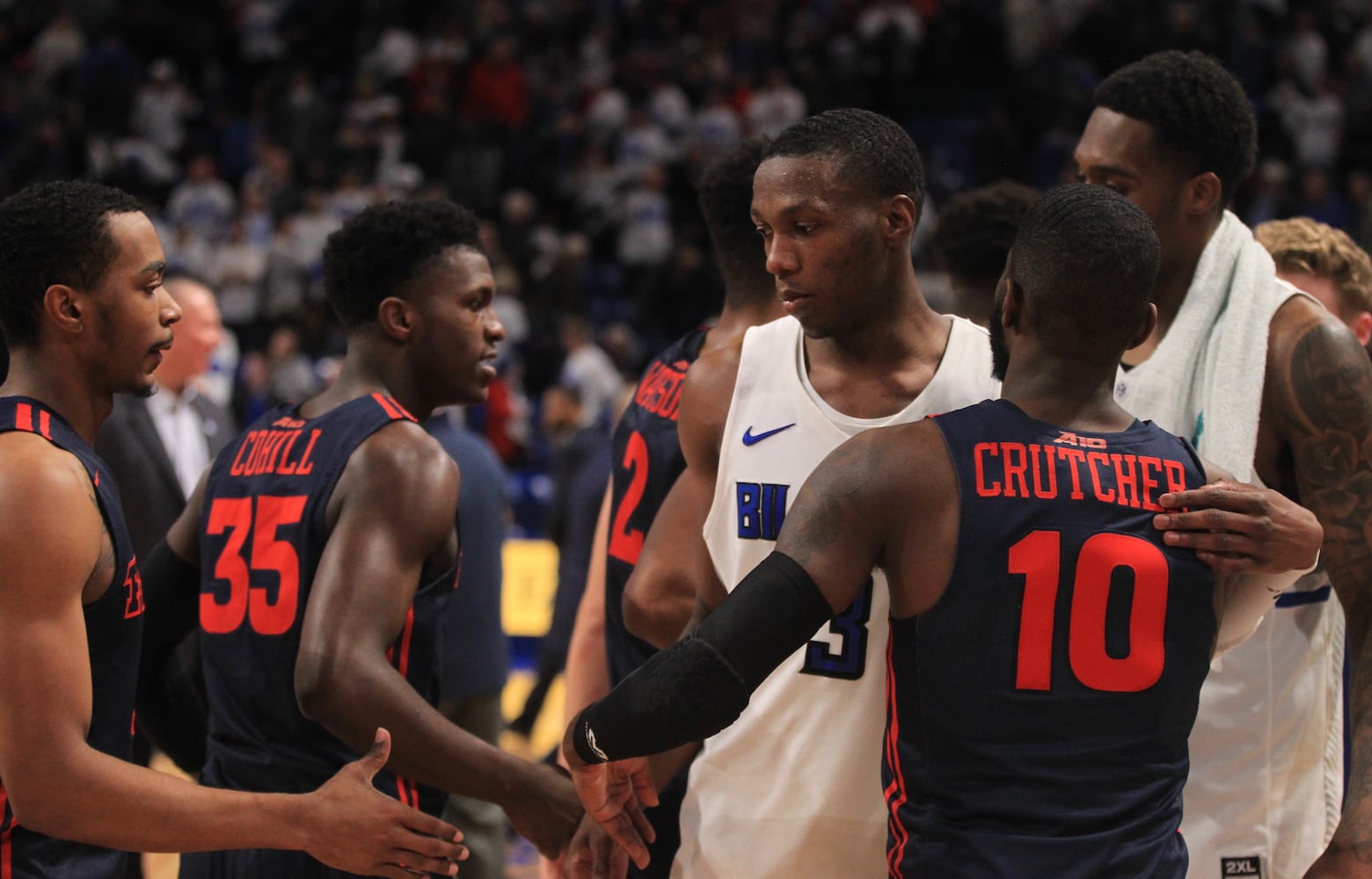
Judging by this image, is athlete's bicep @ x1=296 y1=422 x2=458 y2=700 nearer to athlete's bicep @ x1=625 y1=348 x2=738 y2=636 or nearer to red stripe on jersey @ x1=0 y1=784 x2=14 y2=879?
athlete's bicep @ x1=625 y1=348 x2=738 y2=636

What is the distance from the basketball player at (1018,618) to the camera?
7.38ft

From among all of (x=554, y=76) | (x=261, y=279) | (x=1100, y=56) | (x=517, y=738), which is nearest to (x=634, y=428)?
(x=517, y=738)

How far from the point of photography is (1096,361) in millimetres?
2416

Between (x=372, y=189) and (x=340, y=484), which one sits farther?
(x=372, y=189)

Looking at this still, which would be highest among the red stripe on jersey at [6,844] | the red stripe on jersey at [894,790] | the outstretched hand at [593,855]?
the red stripe on jersey at [894,790]

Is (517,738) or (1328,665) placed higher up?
(1328,665)

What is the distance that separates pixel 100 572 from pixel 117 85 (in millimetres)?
16041

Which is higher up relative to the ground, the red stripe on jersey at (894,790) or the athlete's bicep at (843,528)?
the athlete's bicep at (843,528)

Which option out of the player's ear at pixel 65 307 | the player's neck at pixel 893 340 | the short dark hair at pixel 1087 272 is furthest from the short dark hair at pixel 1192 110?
the player's ear at pixel 65 307

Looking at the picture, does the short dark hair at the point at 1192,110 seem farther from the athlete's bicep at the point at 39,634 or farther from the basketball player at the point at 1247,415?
the athlete's bicep at the point at 39,634

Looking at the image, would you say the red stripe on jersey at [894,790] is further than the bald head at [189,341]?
No

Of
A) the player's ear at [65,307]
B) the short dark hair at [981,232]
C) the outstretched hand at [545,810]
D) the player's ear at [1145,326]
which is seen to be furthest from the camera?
the short dark hair at [981,232]

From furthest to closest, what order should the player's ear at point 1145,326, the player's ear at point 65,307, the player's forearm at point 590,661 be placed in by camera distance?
the player's forearm at point 590,661 < the player's ear at point 65,307 < the player's ear at point 1145,326

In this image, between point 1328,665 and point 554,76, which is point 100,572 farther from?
point 554,76
